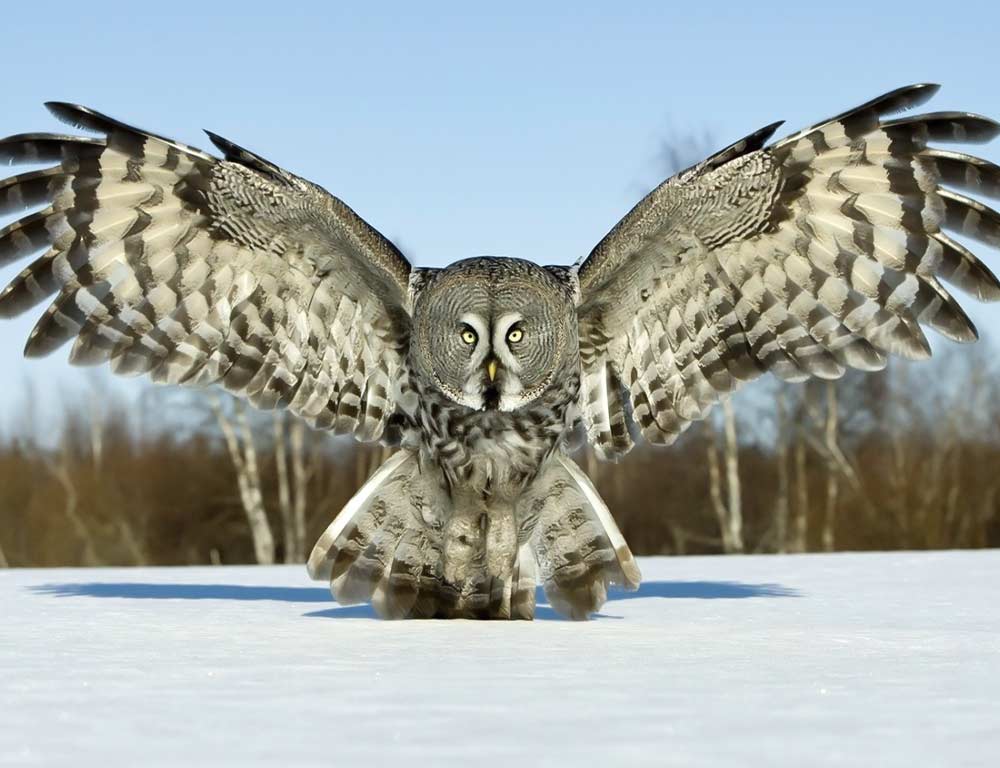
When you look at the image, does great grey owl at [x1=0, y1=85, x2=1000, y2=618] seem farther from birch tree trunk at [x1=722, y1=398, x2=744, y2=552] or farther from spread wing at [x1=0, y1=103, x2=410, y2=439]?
birch tree trunk at [x1=722, y1=398, x2=744, y2=552]

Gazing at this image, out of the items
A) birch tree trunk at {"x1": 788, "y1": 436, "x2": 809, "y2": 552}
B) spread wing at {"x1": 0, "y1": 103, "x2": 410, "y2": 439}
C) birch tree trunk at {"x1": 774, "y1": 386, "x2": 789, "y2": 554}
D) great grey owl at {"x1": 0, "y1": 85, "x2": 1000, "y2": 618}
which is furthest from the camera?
birch tree trunk at {"x1": 774, "y1": 386, "x2": 789, "y2": 554}

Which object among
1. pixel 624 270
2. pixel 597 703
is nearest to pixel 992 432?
pixel 624 270

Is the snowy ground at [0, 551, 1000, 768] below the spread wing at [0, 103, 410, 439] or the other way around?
below

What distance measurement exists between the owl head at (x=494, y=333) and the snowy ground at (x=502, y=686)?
1.01m

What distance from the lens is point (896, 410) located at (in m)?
27.4

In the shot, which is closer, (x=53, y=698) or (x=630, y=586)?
(x=53, y=698)

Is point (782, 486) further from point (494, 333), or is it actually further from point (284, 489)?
point (494, 333)

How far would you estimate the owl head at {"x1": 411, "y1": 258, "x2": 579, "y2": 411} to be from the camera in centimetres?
549

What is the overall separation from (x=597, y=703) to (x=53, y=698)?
1.41m

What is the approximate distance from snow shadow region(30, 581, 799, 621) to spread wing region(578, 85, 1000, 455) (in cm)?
133

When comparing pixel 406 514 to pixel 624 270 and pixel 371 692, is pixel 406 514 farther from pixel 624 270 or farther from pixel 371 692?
pixel 371 692

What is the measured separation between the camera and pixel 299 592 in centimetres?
780

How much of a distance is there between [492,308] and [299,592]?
3.02 metres

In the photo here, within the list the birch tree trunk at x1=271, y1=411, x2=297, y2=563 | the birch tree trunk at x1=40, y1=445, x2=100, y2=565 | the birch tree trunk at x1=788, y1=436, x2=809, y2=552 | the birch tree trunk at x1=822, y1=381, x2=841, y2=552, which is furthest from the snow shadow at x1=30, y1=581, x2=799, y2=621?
the birch tree trunk at x1=40, y1=445, x2=100, y2=565
